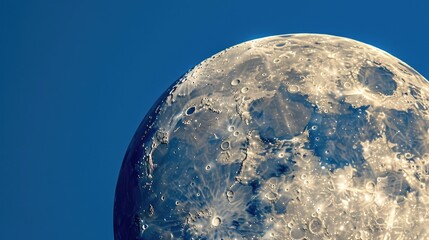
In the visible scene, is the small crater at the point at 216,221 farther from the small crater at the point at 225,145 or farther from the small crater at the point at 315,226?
the small crater at the point at 315,226

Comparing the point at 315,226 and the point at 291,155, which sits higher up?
the point at 291,155

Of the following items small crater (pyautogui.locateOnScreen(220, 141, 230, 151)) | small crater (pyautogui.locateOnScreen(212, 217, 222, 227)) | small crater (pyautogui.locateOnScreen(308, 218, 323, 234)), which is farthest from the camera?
small crater (pyautogui.locateOnScreen(220, 141, 230, 151))

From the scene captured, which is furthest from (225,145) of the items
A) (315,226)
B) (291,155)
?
(315,226)

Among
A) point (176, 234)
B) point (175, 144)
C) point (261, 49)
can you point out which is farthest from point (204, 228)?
point (261, 49)

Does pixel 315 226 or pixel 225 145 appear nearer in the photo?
pixel 315 226

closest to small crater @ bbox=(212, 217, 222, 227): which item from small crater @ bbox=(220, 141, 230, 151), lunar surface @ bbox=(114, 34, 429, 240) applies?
lunar surface @ bbox=(114, 34, 429, 240)

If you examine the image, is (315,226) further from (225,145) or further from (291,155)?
(225,145)

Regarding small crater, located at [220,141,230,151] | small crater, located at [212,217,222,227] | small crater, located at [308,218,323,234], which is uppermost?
small crater, located at [220,141,230,151]

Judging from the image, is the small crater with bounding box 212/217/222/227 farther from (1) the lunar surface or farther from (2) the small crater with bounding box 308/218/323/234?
(2) the small crater with bounding box 308/218/323/234
